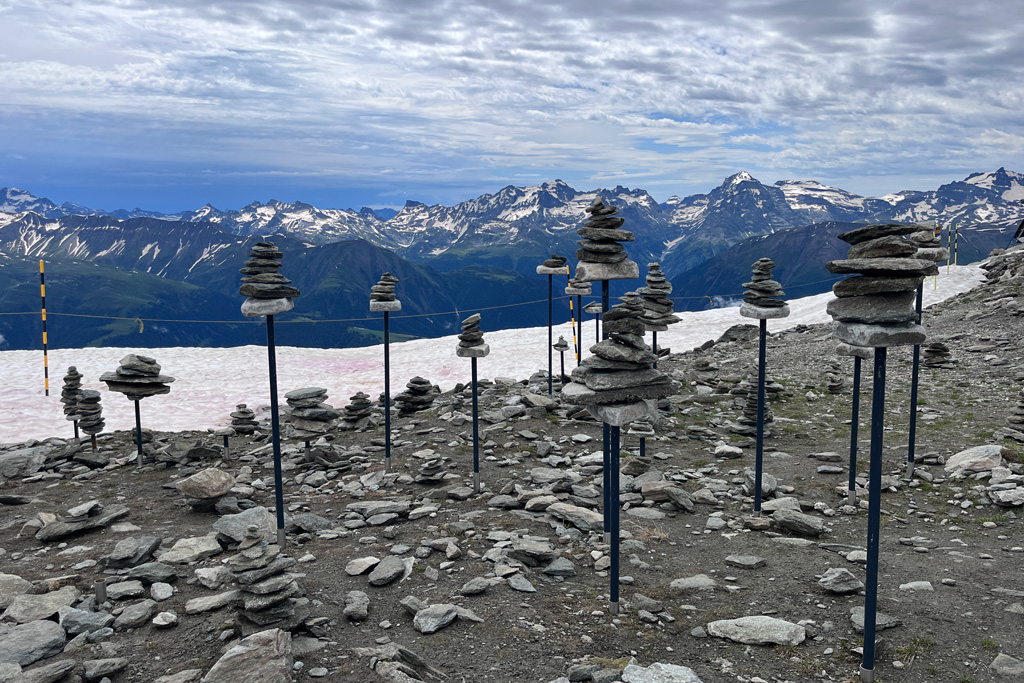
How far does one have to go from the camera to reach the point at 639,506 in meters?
17.5

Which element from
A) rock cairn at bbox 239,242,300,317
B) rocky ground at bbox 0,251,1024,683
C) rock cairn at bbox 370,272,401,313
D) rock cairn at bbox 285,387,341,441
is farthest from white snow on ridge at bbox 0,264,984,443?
rock cairn at bbox 239,242,300,317

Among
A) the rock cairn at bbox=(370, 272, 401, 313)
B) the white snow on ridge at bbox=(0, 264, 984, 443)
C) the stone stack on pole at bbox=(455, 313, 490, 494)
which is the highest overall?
the rock cairn at bbox=(370, 272, 401, 313)

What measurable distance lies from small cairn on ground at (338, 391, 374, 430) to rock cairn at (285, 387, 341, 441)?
2257mm

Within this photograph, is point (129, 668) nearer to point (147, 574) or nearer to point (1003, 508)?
point (147, 574)

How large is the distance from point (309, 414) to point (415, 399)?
23.9 ft

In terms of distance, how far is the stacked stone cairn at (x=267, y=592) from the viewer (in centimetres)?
1060

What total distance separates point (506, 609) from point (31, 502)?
54.1 ft

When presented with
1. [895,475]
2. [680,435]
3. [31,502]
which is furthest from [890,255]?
[31,502]

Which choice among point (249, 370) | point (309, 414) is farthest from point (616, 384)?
point (249, 370)

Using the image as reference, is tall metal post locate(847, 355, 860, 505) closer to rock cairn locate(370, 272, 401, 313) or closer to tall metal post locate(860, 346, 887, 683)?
tall metal post locate(860, 346, 887, 683)

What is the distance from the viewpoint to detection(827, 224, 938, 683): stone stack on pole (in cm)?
900

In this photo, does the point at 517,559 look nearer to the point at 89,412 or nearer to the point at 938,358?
the point at 89,412

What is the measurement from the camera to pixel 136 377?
839 inches

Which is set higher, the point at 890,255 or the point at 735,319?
the point at 890,255
